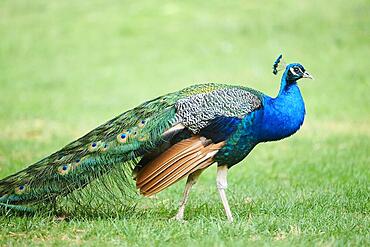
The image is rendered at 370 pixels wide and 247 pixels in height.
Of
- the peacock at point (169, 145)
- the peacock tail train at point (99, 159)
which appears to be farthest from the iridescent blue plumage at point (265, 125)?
the peacock tail train at point (99, 159)

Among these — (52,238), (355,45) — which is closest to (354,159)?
(52,238)

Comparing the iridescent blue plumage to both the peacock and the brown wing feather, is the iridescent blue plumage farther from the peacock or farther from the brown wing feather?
the brown wing feather

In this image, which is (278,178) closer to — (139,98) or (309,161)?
(309,161)

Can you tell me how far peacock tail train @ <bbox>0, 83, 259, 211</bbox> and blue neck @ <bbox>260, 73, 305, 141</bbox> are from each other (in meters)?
0.36

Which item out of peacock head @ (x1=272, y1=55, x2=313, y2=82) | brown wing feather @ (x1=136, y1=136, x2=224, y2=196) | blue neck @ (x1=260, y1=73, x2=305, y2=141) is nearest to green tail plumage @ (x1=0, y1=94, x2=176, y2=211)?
brown wing feather @ (x1=136, y1=136, x2=224, y2=196)

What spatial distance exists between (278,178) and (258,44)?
39.3ft

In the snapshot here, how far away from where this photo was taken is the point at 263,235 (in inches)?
224

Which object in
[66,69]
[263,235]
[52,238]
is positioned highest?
[66,69]

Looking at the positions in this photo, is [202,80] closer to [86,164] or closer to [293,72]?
[293,72]

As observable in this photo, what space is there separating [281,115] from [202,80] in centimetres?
1228

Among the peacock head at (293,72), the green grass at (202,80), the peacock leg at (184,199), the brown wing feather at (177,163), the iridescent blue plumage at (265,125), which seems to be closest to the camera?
the green grass at (202,80)

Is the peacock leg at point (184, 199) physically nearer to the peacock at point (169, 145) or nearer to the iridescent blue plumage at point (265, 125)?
the peacock at point (169, 145)

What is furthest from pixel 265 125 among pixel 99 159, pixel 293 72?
pixel 99 159

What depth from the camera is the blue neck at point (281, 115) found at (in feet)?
21.2
